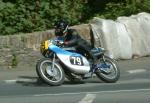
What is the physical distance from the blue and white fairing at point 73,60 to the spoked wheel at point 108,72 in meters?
0.33

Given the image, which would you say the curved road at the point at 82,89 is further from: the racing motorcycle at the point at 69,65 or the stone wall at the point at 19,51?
the stone wall at the point at 19,51

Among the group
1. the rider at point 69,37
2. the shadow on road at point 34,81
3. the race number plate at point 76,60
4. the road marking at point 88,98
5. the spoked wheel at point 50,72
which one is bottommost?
the shadow on road at point 34,81

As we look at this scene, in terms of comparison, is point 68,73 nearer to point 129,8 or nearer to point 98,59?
point 98,59

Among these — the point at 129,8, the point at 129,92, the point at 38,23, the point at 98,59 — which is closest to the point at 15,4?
the point at 38,23

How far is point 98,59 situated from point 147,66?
91.8 inches

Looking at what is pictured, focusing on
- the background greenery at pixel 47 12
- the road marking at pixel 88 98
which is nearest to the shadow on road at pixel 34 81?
the road marking at pixel 88 98

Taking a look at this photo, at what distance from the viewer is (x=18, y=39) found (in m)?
18.1

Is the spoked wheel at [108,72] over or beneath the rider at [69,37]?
beneath

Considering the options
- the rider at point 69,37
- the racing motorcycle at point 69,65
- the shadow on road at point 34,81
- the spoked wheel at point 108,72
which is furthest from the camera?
the shadow on road at point 34,81

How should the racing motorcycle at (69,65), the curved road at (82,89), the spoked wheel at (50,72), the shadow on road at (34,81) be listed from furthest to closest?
the shadow on road at (34,81) < the racing motorcycle at (69,65) < the spoked wheel at (50,72) < the curved road at (82,89)

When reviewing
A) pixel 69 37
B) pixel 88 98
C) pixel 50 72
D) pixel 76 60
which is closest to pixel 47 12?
pixel 69 37

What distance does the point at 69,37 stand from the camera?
1534cm

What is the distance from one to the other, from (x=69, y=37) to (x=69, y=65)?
62 cm

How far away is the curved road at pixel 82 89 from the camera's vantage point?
12.8 meters
